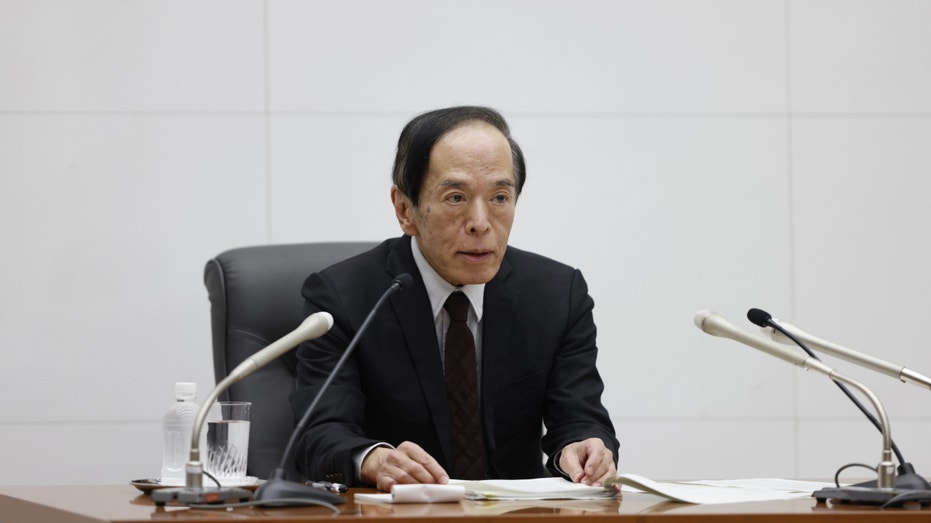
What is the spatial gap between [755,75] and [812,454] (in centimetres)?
116

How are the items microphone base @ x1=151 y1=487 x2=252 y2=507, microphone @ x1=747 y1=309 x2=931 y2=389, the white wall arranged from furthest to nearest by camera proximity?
the white wall < microphone @ x1=747 y1=309 x2=931 y2=389 < microphone base @ x1=151 y1=487 x2=252 y2=507

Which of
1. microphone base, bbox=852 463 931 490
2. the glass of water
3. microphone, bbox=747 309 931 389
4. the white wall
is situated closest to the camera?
microphone base, bbox=852 463 931 490


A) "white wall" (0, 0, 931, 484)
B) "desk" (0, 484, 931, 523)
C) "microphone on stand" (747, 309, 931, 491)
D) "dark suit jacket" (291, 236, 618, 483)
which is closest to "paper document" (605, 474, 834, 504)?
"desk" (0, 484, 931, 523)

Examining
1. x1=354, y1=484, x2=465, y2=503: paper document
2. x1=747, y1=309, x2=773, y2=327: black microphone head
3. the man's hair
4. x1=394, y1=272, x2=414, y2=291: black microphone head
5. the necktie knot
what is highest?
the man's hair

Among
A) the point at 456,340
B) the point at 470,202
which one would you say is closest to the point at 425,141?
the point at 470,202

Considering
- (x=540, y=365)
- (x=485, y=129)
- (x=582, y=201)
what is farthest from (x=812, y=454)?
(x=485, y=129)

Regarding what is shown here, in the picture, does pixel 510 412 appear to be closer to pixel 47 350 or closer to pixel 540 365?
pixel 540 365

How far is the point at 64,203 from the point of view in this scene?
3.11 m

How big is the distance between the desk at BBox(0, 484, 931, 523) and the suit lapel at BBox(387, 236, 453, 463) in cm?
67

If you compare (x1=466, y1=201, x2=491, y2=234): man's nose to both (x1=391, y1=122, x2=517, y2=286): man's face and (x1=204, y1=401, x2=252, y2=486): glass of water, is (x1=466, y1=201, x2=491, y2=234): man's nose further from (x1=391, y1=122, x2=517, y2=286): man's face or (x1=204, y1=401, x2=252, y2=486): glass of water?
(x1=204, y1=401, x2=252, y2=486): glass of water

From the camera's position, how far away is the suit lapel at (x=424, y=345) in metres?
2.32

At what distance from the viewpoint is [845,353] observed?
172cm

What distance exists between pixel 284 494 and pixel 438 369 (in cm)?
92

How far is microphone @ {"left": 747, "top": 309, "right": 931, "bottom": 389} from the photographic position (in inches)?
67.3
